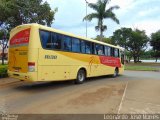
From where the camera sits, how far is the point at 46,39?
1184cm

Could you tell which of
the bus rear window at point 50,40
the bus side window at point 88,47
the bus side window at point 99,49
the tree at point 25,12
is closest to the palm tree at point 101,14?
the tree at point 25,12

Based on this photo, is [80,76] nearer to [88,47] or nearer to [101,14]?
[88,47]

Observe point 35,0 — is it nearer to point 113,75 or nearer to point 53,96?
point 113,75

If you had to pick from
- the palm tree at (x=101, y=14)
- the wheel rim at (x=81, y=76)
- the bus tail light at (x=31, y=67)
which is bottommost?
the wheel rim at (x=81, y=76)

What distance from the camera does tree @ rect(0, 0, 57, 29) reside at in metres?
19.5

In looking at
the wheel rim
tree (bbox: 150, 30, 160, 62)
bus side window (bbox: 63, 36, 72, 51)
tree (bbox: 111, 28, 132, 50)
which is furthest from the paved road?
tree (bbox: 150, 30, 160, 62)

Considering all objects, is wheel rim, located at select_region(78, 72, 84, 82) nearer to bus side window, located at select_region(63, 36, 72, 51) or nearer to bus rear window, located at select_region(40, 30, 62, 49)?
bus side window, located at select_region(63, 36, 72, 51)

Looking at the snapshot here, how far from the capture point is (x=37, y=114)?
24.0 ft

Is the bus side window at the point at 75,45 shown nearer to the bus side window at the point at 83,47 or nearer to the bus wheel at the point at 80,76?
the bus side window at the point at 83,47

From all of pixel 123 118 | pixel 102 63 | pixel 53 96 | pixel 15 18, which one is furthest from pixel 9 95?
pixel 15 18

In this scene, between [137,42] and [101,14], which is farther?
[137,42]

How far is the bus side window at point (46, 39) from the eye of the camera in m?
11.6

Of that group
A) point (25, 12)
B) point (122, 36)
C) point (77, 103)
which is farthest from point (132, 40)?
point (77, 103)

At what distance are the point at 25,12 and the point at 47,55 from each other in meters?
9.87
